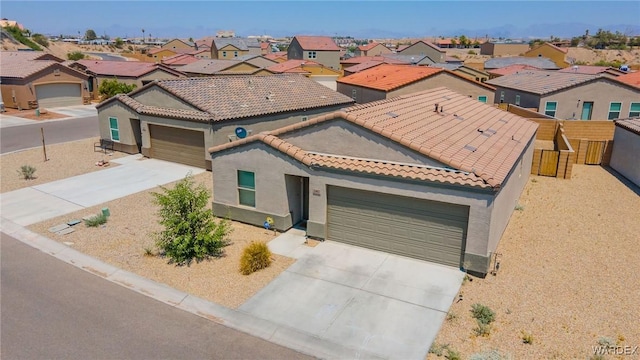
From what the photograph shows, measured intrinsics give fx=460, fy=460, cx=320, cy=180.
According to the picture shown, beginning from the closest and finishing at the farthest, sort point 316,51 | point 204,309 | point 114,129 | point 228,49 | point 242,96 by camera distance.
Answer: point 204,309 → point 242,96 → point 114,129 → point 316,51 → point 228,49

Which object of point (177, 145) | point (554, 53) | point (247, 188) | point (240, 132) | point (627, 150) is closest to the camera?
point (247, 188)

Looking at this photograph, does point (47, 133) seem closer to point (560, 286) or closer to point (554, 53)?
point (560, 286)

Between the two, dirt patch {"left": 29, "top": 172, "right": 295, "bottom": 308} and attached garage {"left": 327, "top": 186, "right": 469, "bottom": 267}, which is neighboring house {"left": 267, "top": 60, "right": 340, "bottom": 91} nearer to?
dirt patch {"left": 29, "top": 172, "right": 295, "bottom": 308}

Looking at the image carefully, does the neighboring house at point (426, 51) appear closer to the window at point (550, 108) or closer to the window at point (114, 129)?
the window at point (550, 108)

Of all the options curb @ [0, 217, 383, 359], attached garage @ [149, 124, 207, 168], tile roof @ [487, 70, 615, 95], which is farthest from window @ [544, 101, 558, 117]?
curb @ [0, 217, 383, 359]

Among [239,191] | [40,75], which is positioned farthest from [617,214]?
[40,75]

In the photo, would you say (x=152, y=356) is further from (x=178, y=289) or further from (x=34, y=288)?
(x=34, y=288)

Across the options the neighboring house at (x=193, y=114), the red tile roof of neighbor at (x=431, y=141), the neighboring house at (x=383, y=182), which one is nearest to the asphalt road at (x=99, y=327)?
the neighboring house at (x=383, y=182)

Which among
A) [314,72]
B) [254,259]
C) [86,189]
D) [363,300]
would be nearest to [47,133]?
[86,189]
